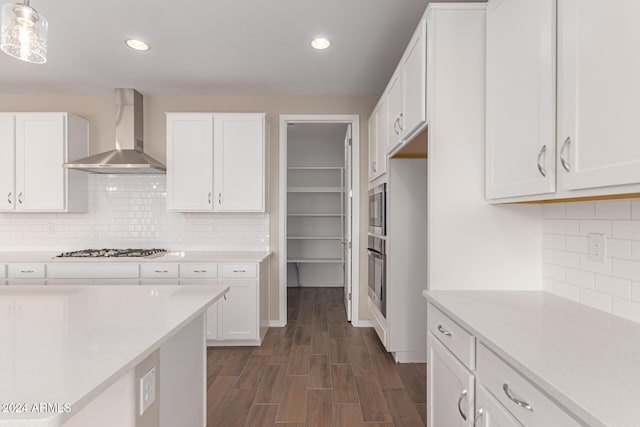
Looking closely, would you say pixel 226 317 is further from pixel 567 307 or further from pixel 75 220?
pixel 567 307

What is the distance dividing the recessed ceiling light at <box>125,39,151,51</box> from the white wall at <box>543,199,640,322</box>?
3031mm

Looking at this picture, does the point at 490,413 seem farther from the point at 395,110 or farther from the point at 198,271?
the point at 198,271

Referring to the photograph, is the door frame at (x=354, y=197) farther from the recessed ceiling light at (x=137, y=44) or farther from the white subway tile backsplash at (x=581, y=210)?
the white subway tile backsplash at (x=581, y=210)

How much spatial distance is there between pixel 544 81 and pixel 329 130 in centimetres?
430

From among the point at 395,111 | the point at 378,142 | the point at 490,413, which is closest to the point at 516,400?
the point at 490,413

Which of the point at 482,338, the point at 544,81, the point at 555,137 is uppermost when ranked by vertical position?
the point at 544,81

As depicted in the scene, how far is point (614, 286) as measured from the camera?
4.53 ft

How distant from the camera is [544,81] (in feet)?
4.29

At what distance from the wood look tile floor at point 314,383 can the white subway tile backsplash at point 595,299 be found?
120cm

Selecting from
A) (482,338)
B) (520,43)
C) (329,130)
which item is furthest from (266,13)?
(329,130)

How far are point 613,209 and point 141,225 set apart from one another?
4.05 m

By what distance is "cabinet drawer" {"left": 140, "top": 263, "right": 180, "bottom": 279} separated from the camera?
3.29 m

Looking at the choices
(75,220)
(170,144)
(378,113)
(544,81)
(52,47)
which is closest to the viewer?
(544,81)

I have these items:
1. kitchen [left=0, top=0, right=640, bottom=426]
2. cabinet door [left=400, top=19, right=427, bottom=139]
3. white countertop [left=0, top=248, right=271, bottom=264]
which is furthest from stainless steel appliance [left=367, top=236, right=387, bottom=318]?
cabinet door [left=400, top=19, right=427, bottom=139]
